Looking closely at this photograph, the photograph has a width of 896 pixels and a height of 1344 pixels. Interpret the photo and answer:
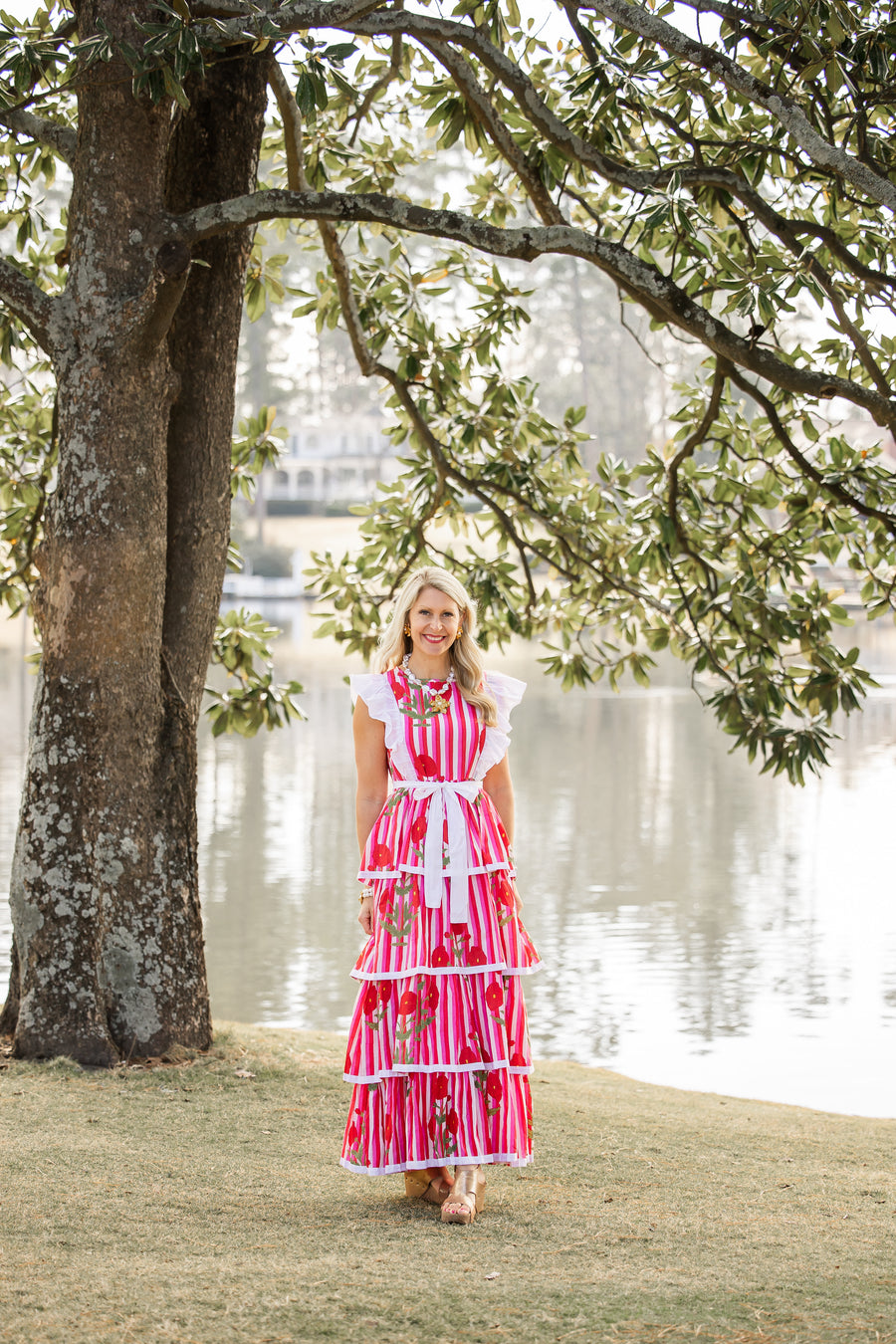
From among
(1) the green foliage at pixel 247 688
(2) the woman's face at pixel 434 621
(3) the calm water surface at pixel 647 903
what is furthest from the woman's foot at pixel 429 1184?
(3) the calm water surface at pixel 647 903

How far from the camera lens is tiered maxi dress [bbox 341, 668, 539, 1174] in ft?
11.3

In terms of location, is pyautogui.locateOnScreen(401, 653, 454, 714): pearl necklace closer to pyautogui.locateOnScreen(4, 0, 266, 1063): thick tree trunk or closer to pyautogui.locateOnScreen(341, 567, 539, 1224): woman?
pyautogui.locateOnScreen(341, 567, 539, 1224): woman

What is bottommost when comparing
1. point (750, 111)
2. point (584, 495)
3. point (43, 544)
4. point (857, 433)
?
point (43, 544)

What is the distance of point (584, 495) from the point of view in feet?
23.1

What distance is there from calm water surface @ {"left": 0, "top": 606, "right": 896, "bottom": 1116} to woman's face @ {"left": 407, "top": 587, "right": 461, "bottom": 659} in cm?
429

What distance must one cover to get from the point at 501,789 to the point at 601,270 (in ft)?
11.6

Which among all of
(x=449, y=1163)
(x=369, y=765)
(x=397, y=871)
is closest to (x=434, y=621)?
(x=369, y=765)

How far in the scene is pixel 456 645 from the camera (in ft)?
12.2

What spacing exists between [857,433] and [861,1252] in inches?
2253

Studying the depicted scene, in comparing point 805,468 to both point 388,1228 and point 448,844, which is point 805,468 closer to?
point 448,844

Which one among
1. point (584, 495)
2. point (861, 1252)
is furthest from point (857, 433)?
point (861, 1252)

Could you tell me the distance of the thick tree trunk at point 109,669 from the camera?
4703mm

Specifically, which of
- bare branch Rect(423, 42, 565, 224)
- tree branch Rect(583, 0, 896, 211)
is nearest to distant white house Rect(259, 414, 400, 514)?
bare branch Rect(423, 42, 565, 224)

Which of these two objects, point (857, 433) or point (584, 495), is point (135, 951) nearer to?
point (584, 495)
